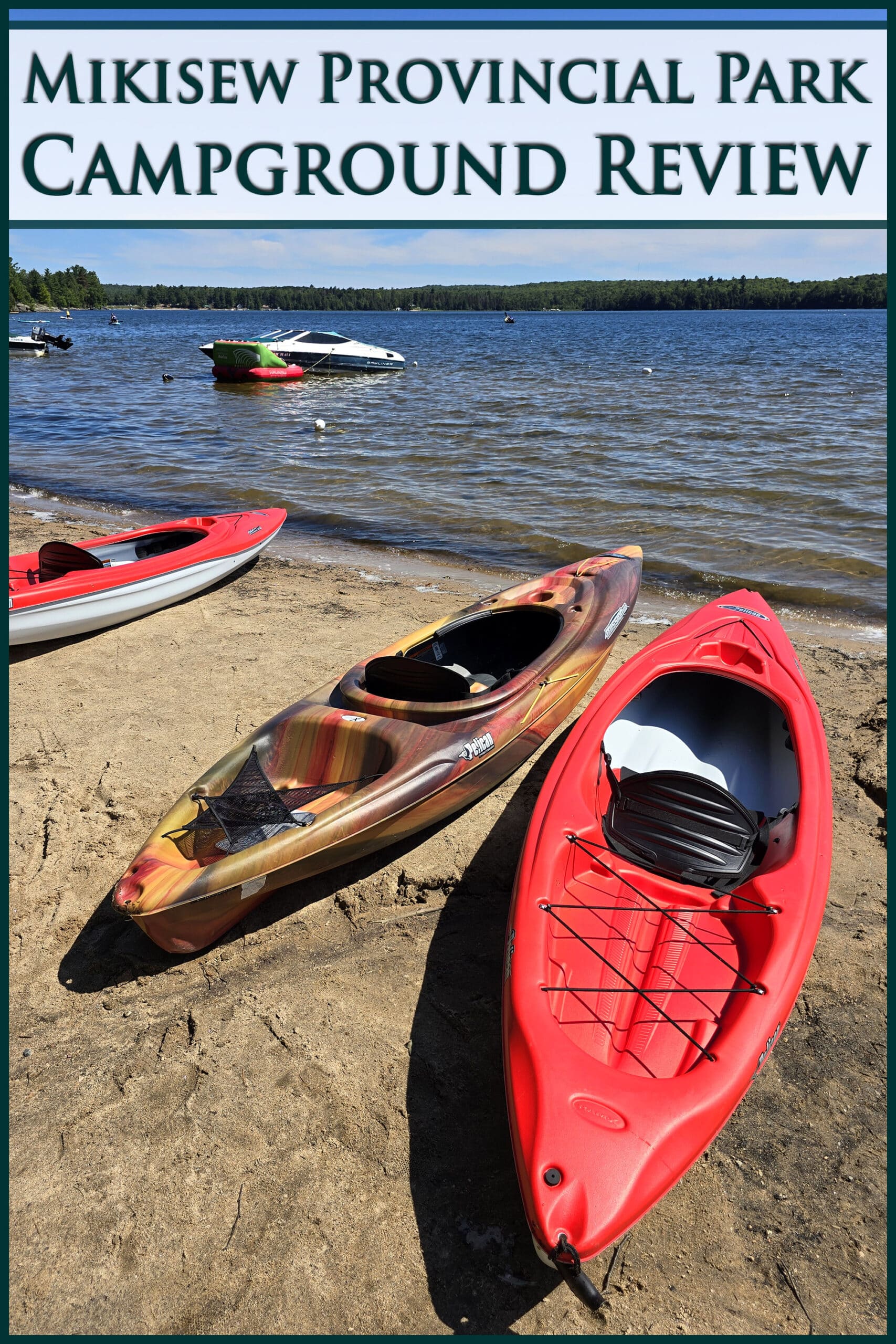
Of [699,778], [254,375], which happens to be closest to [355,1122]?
[699,778]

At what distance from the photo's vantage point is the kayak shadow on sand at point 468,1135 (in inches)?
106

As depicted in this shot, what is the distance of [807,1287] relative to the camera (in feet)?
8.84

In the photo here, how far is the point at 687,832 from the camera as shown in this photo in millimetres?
4027

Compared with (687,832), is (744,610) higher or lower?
higher

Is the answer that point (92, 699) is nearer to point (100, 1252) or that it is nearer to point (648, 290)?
point (100, 1252)

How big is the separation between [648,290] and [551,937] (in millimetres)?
149803

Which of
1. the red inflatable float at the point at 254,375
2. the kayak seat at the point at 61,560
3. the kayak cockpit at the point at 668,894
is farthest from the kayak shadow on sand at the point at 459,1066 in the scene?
the red inflatable float at the point at 254,375

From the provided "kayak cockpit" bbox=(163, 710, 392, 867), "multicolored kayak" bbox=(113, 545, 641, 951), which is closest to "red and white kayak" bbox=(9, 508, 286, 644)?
"multicolored kayak" bbox=(113, 545, 641, 951)

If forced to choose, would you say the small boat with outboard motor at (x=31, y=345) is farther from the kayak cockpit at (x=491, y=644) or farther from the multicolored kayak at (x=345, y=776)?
the multicolored kayak at (x=345, y=776)

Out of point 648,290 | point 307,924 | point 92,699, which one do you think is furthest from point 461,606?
point 648,290

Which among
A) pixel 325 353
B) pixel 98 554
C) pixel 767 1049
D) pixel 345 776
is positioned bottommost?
pixel 767 1049

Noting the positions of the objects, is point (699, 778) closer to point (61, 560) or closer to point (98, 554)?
point (61, 560)

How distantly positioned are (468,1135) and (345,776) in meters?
1.99

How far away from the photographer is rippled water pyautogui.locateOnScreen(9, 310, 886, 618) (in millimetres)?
10172
